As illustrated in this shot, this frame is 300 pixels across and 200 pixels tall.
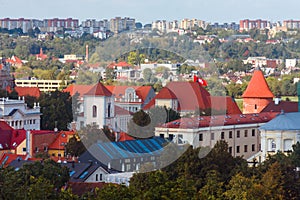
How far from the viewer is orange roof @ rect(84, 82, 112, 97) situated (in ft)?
106

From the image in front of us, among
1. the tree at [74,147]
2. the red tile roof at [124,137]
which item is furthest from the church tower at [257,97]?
the tree at [74,147]

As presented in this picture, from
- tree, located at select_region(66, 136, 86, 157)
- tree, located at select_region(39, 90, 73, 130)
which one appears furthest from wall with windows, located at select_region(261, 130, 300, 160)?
tree, located at select_region(39, 90, 73, 130)

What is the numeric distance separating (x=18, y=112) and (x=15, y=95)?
926 centimetres

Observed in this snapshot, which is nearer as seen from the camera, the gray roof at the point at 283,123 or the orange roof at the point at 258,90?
the gray roof at the point at 283,123

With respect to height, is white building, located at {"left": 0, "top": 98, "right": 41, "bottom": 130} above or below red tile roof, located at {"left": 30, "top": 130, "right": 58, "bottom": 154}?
above

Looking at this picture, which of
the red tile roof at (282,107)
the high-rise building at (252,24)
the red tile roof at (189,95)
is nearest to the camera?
the red tile roof at (189,95)

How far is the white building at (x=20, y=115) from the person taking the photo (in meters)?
44.2

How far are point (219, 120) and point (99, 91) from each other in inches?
190

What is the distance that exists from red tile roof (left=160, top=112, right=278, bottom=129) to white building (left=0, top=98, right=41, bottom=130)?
8534 mm

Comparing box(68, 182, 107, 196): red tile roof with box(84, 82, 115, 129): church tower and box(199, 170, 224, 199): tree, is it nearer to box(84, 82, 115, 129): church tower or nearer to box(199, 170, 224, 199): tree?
box(199, 170, 224, 199): tree

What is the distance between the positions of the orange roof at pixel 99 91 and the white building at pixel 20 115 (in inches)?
439

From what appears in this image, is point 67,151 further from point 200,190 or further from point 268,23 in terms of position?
point 268,23

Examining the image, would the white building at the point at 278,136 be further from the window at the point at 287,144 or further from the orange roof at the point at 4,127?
the orange roof at the point at 4,127

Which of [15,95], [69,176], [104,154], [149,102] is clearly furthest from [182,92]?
[15,95]
